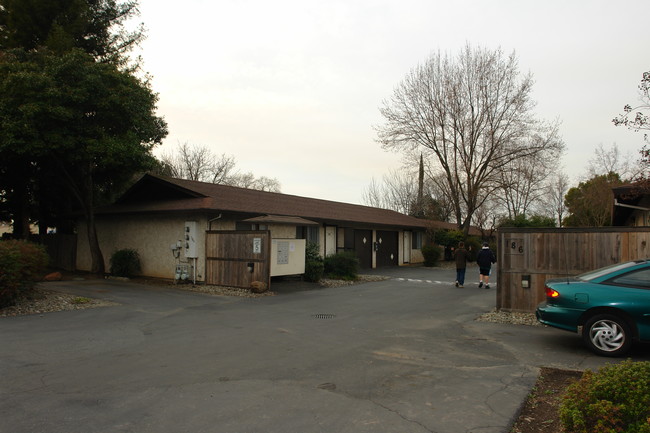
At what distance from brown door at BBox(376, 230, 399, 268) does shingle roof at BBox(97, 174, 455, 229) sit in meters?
2.39

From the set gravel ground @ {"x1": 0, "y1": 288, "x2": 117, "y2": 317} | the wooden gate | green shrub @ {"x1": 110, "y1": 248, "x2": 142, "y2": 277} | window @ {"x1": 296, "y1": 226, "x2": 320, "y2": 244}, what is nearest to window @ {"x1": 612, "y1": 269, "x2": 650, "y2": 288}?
the wooden gate

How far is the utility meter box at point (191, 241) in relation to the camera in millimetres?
Answer: 16781

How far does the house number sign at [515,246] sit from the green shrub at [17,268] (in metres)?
11.7

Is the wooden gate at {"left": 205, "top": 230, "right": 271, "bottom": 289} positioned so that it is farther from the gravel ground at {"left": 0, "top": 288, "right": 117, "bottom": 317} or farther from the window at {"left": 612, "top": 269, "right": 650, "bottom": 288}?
the window at {"left": 612, "top": 269, "right": 650, "bottom": 288}

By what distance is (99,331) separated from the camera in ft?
29.1

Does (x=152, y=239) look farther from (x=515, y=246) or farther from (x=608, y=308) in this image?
(x=608, y=308)

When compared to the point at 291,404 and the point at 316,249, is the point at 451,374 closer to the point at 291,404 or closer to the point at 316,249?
the point at 291,404

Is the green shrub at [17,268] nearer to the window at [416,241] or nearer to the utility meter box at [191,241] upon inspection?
the utility meter box at [191,241]

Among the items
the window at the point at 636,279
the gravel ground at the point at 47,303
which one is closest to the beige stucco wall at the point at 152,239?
the gravel ground at the point at 47,303

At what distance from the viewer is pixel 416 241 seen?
31.9 metres

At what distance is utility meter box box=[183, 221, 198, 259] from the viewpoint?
16781mm

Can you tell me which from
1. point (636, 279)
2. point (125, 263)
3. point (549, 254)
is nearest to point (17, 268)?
→ point (125, 263)

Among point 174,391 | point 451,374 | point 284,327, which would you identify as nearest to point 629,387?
point 451,374

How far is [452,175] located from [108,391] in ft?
104
